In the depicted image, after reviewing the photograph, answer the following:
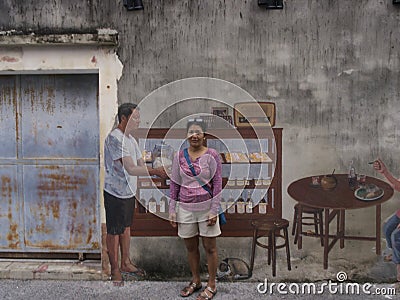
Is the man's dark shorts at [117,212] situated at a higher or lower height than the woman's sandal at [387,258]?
higher

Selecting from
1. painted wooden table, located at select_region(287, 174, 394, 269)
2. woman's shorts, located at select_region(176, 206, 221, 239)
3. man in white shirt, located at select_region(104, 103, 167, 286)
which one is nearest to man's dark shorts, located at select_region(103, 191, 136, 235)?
man in white shirt, located at select_region(104, 103, 167, 286)

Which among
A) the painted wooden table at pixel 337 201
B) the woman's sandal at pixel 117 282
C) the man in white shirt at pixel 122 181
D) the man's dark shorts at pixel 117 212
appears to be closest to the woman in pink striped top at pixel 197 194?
the man in white shirt at pixel 122 181

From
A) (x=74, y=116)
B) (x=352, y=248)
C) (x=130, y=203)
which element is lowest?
(x=352, y=248)

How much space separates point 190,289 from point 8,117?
8.92 ft

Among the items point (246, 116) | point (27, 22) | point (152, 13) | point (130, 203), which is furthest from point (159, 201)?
point (27, 22)

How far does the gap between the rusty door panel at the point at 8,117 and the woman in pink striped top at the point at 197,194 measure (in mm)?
1955

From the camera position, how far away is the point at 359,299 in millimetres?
4551

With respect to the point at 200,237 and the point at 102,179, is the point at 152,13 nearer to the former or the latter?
the point at 102,179

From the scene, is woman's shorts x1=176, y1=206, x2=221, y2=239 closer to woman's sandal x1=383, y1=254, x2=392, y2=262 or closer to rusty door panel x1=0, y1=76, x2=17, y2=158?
woman's sandal x1=383, y1=254, x2=392, y2=262

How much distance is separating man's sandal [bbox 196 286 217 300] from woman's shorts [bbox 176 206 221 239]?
567 millimetres

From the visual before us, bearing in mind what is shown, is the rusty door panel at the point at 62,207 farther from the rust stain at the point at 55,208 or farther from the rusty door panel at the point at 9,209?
the rusty door panel at the point at 9,209

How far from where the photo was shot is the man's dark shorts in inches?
192

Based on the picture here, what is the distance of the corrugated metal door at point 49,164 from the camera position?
507 cm

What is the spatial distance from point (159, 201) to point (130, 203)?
0.31 m
